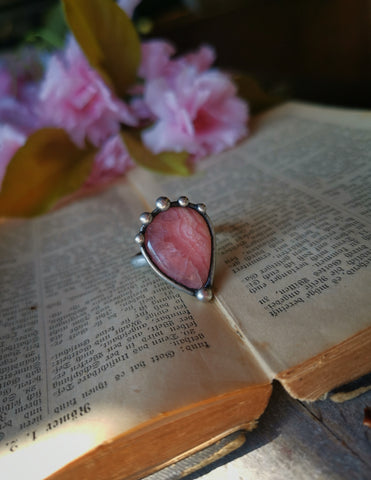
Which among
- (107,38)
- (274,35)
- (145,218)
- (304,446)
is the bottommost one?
(274,35)

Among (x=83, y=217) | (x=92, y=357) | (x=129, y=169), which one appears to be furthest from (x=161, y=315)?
(x=129, y=169)

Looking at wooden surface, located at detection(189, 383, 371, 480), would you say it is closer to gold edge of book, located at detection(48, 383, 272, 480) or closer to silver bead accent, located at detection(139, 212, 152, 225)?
gold edge of book, located at detection(48, 383, 272, 480)

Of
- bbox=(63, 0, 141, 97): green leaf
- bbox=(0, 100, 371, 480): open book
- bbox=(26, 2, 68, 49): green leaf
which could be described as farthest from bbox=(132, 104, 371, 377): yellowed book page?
bbox=(26, 2, 68, 49): green leaf

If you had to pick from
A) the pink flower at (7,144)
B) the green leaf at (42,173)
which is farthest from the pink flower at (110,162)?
the pink flower at (7,144)

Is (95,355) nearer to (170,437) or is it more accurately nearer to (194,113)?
(170,437)

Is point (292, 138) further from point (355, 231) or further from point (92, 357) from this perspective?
point (92, 357)

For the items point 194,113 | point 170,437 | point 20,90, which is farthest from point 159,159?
point 170,437

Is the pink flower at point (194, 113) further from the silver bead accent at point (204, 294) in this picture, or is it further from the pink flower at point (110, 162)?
the silver bead accent at point (204, 294)
